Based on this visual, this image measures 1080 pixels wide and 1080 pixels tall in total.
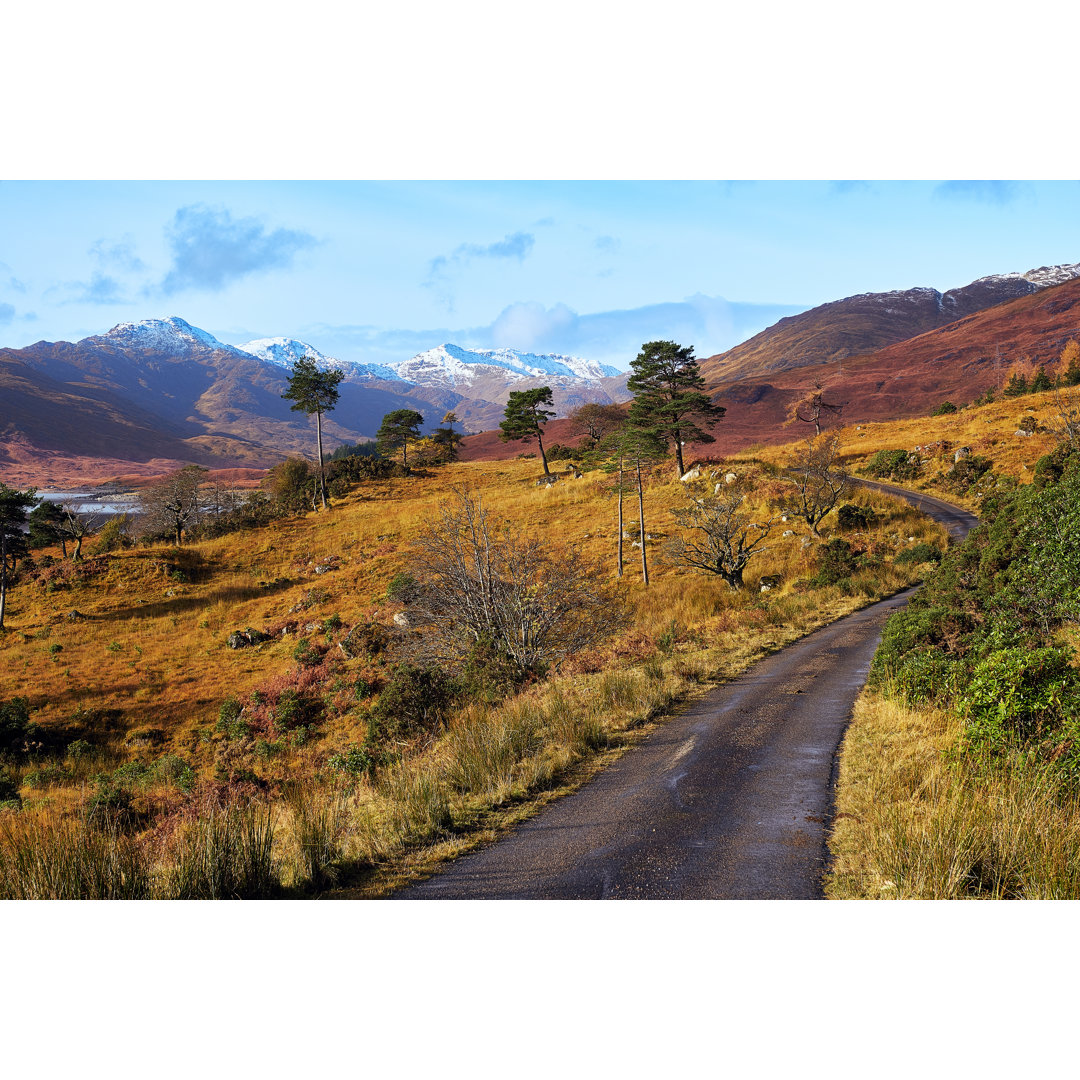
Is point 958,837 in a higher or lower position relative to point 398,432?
lower

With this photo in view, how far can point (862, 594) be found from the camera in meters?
19.8

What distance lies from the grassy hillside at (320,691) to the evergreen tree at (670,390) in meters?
3.83

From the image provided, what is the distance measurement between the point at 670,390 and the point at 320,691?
33030 mm

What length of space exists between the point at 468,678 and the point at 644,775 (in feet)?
20.1

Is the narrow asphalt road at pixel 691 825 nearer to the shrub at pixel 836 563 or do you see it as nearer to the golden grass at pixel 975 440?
the shrub at pixel 836 563

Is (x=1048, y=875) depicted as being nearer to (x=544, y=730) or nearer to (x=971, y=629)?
(x=544, y=730)

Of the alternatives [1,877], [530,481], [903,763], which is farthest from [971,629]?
[530,481]

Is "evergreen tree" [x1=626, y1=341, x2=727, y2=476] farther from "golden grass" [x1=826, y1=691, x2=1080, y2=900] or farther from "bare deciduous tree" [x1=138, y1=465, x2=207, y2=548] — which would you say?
"golden grass" [x1=826, y1=691, x2=1080, y2=900]

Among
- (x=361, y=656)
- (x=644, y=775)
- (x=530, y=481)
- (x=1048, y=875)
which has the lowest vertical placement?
(x=361, y=656)

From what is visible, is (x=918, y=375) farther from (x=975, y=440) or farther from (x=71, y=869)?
(x=71, y=869)

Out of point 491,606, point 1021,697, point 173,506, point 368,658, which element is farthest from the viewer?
point 173,506

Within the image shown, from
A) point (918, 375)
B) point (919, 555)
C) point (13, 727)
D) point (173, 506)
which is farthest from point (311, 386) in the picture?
point (918, 375)

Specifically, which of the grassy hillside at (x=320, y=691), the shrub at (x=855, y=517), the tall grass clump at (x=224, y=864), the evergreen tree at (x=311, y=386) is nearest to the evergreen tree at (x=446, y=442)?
the evergreen tree at (x=311, y=386)

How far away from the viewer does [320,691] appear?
18828 millimetres
